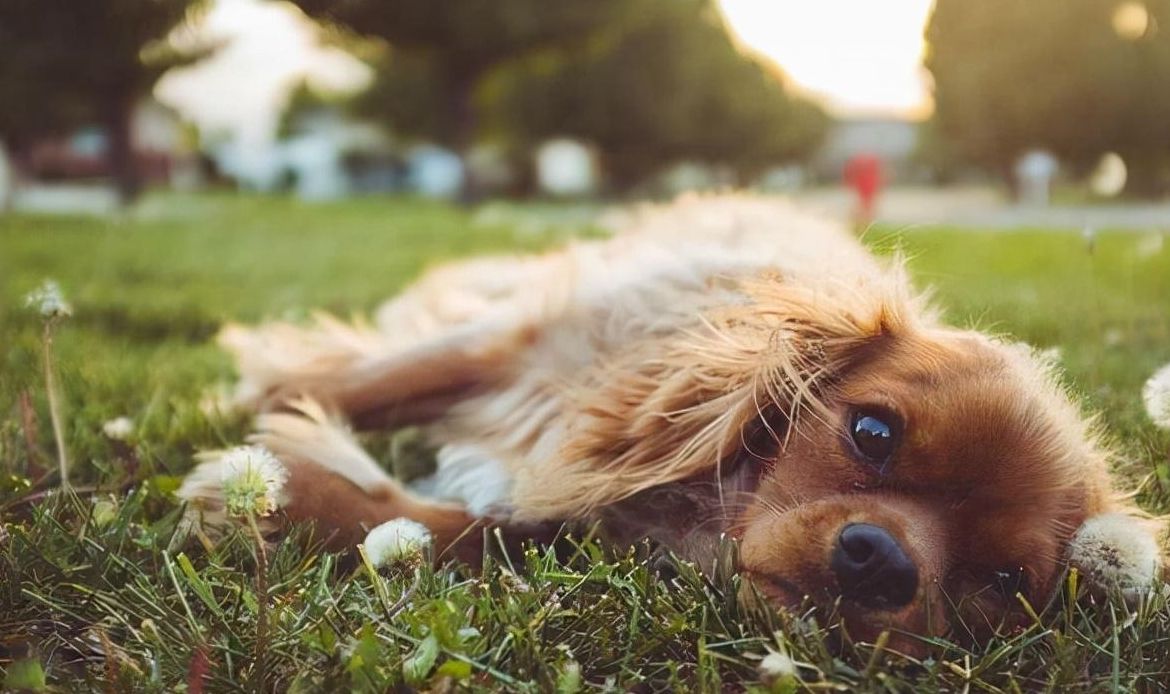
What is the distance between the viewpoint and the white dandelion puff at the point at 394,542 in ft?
5.92

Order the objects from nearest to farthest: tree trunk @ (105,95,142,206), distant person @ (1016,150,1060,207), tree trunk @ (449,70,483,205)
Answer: tree trunk @ (105,95,142,206) → distant person @ (1016,150,1060,207) → tree trunk @ (449,70,483,205)

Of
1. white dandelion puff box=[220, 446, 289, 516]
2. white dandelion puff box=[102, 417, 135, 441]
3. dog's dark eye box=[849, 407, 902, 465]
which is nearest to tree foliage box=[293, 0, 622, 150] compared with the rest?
white dandelion puff box=[102, 417, 135, 441]

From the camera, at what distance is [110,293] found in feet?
17.6

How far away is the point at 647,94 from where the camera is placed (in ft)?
111

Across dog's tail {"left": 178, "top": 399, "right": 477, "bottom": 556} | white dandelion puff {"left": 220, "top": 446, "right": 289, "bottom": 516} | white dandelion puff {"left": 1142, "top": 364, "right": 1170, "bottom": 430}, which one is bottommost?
dog's tail {"left": 178, "top": 399, "right": 477, "bottom": 556}

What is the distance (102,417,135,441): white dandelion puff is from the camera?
2.52 m

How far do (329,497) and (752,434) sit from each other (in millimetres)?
898

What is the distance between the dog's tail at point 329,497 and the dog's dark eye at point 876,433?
76 cm

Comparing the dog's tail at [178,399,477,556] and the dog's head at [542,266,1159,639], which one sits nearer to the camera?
the dog's head at [542,266,1159,639]

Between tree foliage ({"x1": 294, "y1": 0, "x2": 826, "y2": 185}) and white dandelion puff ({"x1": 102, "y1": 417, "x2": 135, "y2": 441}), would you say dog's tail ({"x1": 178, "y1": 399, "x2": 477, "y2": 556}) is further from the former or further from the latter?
tree foliage ({"x1": 294, "y1": 0, "x2": 826, "y2": 185})

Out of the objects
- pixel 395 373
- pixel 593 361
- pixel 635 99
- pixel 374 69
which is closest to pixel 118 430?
pixel 395 373

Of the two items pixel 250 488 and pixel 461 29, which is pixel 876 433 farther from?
pixel 461 29

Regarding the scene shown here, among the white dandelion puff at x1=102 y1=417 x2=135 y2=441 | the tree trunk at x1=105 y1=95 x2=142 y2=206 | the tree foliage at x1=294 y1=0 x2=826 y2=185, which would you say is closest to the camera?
the white dandelion puff at x1=102 y1=417 x2=135 y2=441

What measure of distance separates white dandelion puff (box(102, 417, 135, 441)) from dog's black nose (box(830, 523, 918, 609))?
5.64 ft
